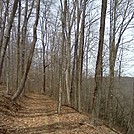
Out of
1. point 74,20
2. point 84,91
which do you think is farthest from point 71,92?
point 84,91

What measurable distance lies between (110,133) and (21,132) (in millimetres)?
4570

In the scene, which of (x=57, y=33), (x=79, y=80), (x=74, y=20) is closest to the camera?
(x=79, y=80)

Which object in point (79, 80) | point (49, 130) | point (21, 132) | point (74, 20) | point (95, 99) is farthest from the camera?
point (74, 20)

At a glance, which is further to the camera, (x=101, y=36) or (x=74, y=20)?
(x=74, y=20)

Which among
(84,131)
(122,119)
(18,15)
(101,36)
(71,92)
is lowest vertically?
(122,119)

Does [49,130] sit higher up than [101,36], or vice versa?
[101,36]

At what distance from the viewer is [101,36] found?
11125 mm

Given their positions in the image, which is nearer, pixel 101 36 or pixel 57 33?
pixel 101 36

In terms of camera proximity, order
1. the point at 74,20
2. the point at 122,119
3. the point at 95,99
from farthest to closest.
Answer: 1. the point at 122,119
2. the point at 74,20
3. the point at 95,99

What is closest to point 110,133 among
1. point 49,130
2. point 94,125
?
point 94,125

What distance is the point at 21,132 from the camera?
8.49 metres

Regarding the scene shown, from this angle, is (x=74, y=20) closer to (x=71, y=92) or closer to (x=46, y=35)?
(x=71, y=92)

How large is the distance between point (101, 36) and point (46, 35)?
87.2 feet

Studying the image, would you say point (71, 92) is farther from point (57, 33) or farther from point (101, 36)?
point (57, 33)
